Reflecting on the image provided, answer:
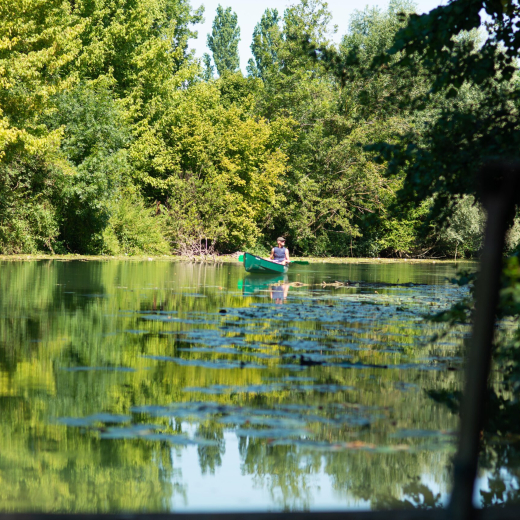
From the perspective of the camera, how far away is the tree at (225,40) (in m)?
76.9

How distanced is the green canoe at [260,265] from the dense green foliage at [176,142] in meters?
5.87

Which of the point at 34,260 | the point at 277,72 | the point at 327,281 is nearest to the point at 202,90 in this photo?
the point at 277,72

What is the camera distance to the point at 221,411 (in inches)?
262

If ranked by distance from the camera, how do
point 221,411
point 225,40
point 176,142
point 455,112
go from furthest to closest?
point 225,40
point 176,142
point 455,112
point 221,411

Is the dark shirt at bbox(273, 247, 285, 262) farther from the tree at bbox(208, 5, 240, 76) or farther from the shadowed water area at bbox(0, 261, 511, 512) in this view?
the tree at bbox(208, 5, 240, 76)

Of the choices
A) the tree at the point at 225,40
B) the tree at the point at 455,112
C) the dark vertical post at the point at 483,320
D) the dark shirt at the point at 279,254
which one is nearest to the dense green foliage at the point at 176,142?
the dark shirt at the point at 279,254

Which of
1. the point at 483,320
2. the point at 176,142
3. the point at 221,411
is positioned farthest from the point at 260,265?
the point at 483,320

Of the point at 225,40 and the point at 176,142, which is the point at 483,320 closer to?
the point at 176,142

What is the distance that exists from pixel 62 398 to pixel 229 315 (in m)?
7.13

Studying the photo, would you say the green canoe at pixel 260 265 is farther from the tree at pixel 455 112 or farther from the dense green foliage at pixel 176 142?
the tree at pixel 455 112

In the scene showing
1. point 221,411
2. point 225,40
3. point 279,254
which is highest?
point 225,40

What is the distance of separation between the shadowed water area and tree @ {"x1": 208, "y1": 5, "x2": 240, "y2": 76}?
216 ft

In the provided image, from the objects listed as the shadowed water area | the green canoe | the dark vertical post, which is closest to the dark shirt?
the green canoe

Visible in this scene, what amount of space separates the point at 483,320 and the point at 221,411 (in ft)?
14.0
